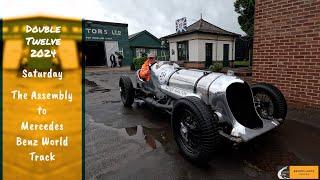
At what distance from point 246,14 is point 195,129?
713 inches

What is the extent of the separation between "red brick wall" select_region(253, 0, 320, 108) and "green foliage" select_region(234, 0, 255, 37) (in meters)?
13.1

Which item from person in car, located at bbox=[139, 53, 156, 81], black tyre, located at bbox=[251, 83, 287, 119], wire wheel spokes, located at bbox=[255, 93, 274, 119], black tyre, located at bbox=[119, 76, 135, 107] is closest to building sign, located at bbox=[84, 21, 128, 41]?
black tyre, located at bbox=[119, 76, 135, 107]

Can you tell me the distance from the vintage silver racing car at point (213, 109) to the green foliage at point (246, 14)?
50.5 ft

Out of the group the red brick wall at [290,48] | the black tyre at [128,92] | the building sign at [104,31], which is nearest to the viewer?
the red brick wall at [290,48]

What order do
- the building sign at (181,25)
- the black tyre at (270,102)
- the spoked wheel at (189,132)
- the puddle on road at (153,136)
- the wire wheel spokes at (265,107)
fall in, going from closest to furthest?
the spoked wheel at (189,132) → the puddle on road at (153,136) → the black tyre at (270,102) → the wire wheel spokes at (265,107) → the building sign at (181,25)

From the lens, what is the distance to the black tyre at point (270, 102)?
4.76 meters

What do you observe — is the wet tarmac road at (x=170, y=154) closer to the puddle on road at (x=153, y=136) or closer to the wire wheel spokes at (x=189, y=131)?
the puddle on road at (x=153, y=136)

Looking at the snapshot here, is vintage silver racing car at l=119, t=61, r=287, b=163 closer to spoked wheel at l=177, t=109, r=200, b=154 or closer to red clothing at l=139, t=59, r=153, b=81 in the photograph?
spoked wheel at l=177, t=109, r=200, b=154

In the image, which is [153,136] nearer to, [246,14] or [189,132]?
[189,132]

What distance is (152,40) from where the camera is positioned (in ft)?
122

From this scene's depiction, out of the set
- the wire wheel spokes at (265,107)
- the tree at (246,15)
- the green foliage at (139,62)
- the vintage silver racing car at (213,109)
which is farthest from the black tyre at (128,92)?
the green foliage at (139,62)

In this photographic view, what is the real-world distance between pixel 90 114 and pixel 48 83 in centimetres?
466

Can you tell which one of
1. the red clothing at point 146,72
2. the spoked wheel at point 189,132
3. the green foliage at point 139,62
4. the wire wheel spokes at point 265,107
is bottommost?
the spoked wheel at point 189,132

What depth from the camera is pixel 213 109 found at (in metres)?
4.45
